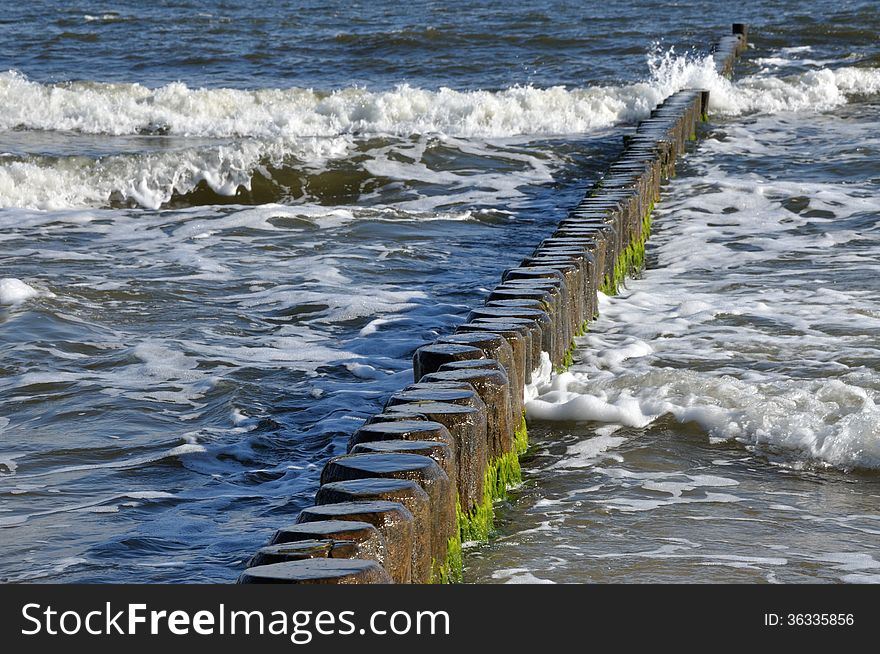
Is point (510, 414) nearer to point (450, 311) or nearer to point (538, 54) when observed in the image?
point (450, 311)

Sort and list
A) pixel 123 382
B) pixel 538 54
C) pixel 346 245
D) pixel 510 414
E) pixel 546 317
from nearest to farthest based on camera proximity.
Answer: pixel 510 414 < pixel 546 317 < pixel 123 382 < pixel 346 245 < pixel 538 54

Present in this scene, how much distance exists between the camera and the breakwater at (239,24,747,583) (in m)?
2.95

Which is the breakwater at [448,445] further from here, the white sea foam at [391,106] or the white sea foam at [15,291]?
the white sea foam at [391,106]

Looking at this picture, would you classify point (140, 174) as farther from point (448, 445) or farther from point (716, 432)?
point (448, 445)

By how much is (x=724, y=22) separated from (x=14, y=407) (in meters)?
24.1

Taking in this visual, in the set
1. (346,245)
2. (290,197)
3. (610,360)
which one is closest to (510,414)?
(610,360)

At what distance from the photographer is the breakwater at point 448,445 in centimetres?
295

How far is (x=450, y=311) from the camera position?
24.9ft

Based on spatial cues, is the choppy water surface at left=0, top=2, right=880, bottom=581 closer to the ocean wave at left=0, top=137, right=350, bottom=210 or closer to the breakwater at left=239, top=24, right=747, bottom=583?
the ocean wave at left=0, top=137, right=350, bottom=210

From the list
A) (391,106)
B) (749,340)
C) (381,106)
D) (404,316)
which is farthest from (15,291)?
(391,106)

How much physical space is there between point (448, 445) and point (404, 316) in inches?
149

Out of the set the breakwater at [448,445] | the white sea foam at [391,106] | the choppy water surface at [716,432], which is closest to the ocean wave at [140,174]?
the white sea foam at [391,106]

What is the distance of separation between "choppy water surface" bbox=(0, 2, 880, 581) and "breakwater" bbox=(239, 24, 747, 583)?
0.20m

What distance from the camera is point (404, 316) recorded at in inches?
295
